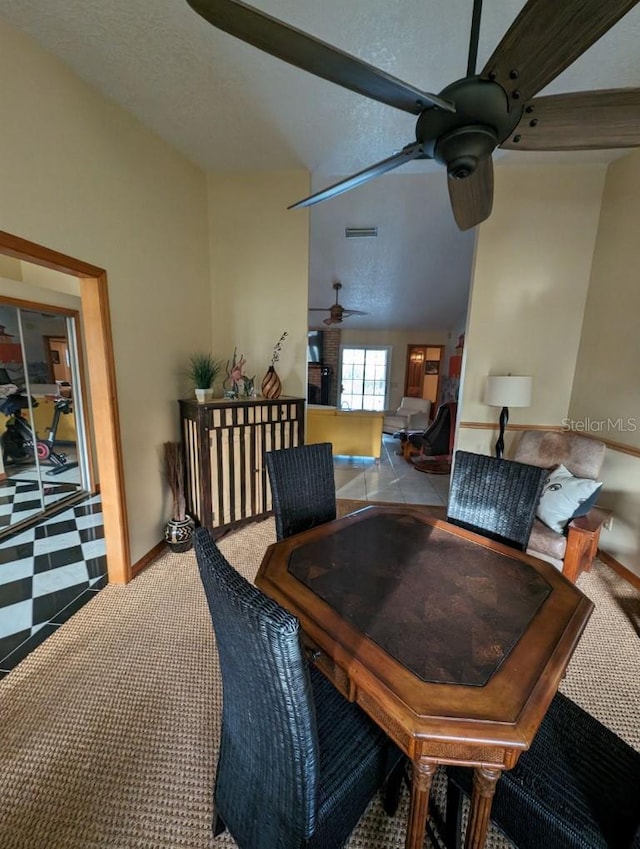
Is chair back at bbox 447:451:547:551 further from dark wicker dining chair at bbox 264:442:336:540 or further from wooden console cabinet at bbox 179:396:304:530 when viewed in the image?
wooden console cabinet at bbox 179:396:304:530

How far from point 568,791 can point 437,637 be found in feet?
1.41

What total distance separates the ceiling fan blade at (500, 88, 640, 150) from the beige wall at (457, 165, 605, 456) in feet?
5.78

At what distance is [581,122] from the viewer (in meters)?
1.20

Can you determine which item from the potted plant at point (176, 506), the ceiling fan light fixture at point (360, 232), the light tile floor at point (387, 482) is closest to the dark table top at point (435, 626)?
the potted plant at point (176, 506)

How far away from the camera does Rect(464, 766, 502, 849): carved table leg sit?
0.78 meters

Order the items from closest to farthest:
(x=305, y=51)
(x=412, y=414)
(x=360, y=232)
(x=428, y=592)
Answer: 1. (x=305, y=51)
2. (x=428, y=592)
3. (x=360, y=232)
4. (x=412, y=414)

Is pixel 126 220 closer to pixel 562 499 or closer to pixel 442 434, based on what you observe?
pixel 562 499

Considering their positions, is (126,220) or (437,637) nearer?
(437,637)

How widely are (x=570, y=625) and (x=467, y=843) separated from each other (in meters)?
0.60

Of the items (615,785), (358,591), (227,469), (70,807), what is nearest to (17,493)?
(227,469)

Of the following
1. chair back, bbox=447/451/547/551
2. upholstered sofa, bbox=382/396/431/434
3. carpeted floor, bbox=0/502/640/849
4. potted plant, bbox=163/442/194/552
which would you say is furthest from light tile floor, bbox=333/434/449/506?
upholstered sofa, bbox=382/396/431/434

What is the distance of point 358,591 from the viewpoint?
3.73 feet

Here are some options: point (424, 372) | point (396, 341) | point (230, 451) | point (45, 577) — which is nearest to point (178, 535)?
point (230, 451)

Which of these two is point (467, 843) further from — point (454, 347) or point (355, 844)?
point (454, 347)
